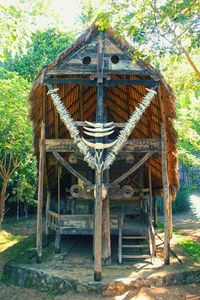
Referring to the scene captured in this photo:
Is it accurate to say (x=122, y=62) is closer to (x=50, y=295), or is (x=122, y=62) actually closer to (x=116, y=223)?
(x=116, y=223)

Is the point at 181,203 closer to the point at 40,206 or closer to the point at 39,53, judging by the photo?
the point at 39,53

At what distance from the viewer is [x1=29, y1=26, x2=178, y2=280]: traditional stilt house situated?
8156 millimetres

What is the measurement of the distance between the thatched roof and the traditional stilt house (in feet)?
0.09

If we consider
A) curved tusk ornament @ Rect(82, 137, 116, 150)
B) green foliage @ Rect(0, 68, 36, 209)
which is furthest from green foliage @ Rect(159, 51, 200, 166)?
green foliage @ Rect(0, 68, 36, 209)

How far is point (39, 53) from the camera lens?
2477 cm

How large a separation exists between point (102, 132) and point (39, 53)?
18.8 m

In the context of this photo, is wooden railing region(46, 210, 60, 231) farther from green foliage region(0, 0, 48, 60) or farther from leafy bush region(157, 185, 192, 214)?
leafy bush region(157, 185, 192, 214)

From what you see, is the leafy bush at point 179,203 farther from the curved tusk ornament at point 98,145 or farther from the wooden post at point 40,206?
the curved tusk ornament at point 98,145

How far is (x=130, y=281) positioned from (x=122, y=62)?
18.9ft

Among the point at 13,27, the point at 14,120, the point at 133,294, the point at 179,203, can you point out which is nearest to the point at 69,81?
the point at 13,27

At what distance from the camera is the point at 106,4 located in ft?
25.0

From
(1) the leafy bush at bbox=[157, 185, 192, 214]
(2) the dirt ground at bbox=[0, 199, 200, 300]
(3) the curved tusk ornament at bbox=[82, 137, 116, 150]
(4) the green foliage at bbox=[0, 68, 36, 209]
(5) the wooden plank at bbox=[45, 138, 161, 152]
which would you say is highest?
(4) the green foliage at bbox=[0, 68, 36, 209]

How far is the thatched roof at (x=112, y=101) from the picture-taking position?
872cm

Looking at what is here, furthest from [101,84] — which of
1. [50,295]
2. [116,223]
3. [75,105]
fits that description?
[50,295]
